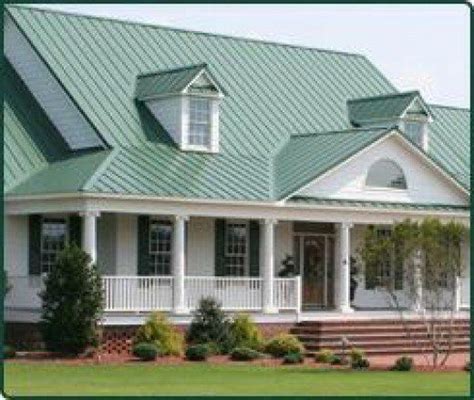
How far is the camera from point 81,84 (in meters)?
36.7

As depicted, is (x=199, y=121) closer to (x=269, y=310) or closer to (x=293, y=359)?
(x=269, y=310)

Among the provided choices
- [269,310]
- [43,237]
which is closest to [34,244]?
[43,237]

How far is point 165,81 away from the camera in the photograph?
Result: 123ft

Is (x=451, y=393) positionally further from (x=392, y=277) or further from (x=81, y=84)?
(x=81, y=84)

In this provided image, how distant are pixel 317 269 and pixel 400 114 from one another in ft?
19.5

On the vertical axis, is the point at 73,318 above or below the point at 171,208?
below

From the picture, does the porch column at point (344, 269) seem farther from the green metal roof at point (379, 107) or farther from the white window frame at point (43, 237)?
the white window frame at point (43, 237)

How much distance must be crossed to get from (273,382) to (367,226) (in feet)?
49.9

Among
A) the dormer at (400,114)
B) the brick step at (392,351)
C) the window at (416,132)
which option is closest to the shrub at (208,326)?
the brick step at (392,351)

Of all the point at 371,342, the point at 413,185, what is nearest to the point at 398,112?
the point at 413,185

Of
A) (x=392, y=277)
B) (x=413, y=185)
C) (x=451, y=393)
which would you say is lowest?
(x=451, y=393)

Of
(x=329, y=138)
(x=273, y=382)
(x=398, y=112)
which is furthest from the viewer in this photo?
(x=398, y=112)

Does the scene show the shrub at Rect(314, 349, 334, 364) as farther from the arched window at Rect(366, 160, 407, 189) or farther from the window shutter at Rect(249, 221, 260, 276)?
the arched window at Rect(366, 160, 407, 189)

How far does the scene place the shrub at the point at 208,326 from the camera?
3325 cm
